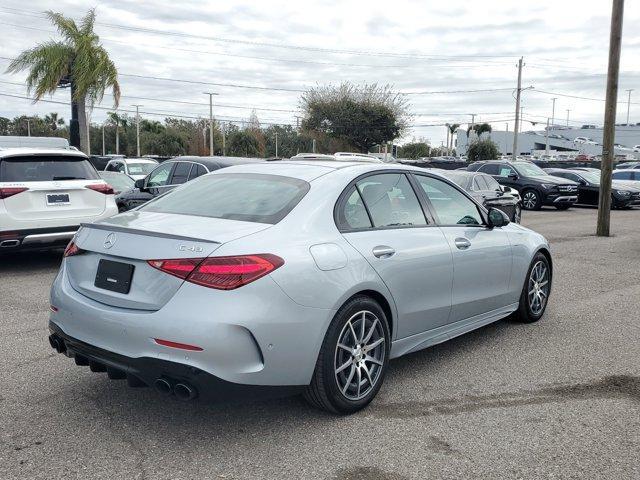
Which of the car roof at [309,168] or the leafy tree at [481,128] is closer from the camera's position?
the car roof at [309,168]

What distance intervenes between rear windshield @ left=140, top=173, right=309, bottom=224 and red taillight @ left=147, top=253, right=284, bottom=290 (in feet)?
1.48

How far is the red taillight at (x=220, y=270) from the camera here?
3.35m

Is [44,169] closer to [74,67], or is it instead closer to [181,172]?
[181,172]

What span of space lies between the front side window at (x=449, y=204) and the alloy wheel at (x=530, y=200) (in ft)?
58.3

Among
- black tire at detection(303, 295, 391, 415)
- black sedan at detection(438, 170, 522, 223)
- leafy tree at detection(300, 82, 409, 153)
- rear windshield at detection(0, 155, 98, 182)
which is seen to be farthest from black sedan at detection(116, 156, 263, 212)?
leafy tree at detection(300, 82, 409, 153)

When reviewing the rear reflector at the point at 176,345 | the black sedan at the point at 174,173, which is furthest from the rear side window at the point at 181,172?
the rear reflector at the point at 176,345

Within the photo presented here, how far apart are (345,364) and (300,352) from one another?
44cm

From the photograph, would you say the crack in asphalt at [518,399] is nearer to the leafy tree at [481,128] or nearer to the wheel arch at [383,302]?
the wheel arch at [383,302]

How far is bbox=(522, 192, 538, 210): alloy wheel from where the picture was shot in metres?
22.2

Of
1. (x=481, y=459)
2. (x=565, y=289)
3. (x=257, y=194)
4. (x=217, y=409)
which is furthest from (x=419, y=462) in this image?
(x=565, y=289)

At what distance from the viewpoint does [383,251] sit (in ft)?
13.6

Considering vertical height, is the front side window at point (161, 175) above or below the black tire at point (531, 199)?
above

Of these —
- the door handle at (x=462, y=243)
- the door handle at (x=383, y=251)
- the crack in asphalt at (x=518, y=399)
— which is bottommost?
the crack in asphalt at (x=518, y=399)

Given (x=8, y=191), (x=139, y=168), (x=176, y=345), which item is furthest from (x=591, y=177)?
(x=176, y=345)
